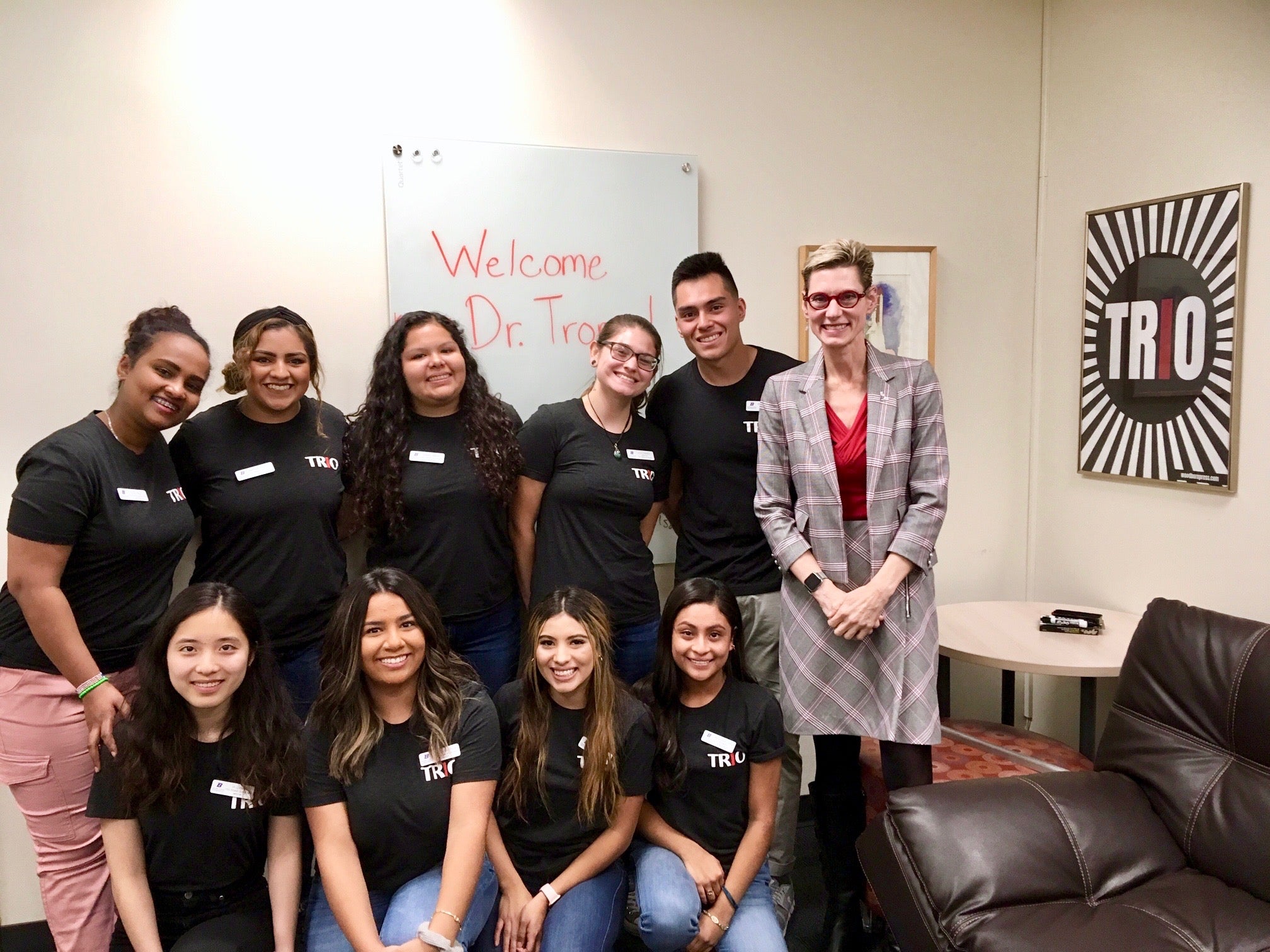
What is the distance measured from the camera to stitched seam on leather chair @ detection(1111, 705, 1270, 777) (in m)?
1.62

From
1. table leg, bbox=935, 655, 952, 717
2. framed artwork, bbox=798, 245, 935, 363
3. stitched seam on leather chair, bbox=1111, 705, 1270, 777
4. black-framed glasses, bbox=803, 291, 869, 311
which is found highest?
framed artwork, bbox=798, 245, 935, 363

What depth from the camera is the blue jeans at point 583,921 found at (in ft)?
5.71

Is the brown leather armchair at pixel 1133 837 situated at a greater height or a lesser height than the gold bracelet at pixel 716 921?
greater

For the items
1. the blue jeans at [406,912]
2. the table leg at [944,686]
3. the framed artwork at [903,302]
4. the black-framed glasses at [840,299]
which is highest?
the framed artwork at [903,302]

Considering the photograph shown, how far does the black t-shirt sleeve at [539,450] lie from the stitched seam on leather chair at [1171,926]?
1.46 m

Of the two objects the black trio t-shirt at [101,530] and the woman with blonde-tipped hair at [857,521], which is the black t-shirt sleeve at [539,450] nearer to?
the woman with blonde-tipped hair at [857,521]

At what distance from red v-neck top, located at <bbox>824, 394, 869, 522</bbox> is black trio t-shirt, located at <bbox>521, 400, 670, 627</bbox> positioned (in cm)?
47

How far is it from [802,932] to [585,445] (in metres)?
1.37

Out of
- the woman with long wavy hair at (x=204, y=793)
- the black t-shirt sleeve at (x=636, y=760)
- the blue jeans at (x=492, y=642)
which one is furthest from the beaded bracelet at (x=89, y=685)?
the black t-shirt sleeve at (x=636, y=760)

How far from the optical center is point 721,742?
1921 mm

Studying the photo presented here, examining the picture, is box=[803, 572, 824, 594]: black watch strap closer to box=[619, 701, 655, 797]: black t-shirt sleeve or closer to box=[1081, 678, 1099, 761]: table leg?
box=[619, 701, 655, 797]: black t-shirt sleeve

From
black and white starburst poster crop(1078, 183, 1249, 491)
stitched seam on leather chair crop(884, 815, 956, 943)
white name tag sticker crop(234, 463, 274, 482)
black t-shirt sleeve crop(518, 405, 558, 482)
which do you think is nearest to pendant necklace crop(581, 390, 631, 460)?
black t-shirt sleeve crop(518, 405, 558, 482)

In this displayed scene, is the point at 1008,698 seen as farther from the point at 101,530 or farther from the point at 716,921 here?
the point at 101,530

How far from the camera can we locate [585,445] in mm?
2076
